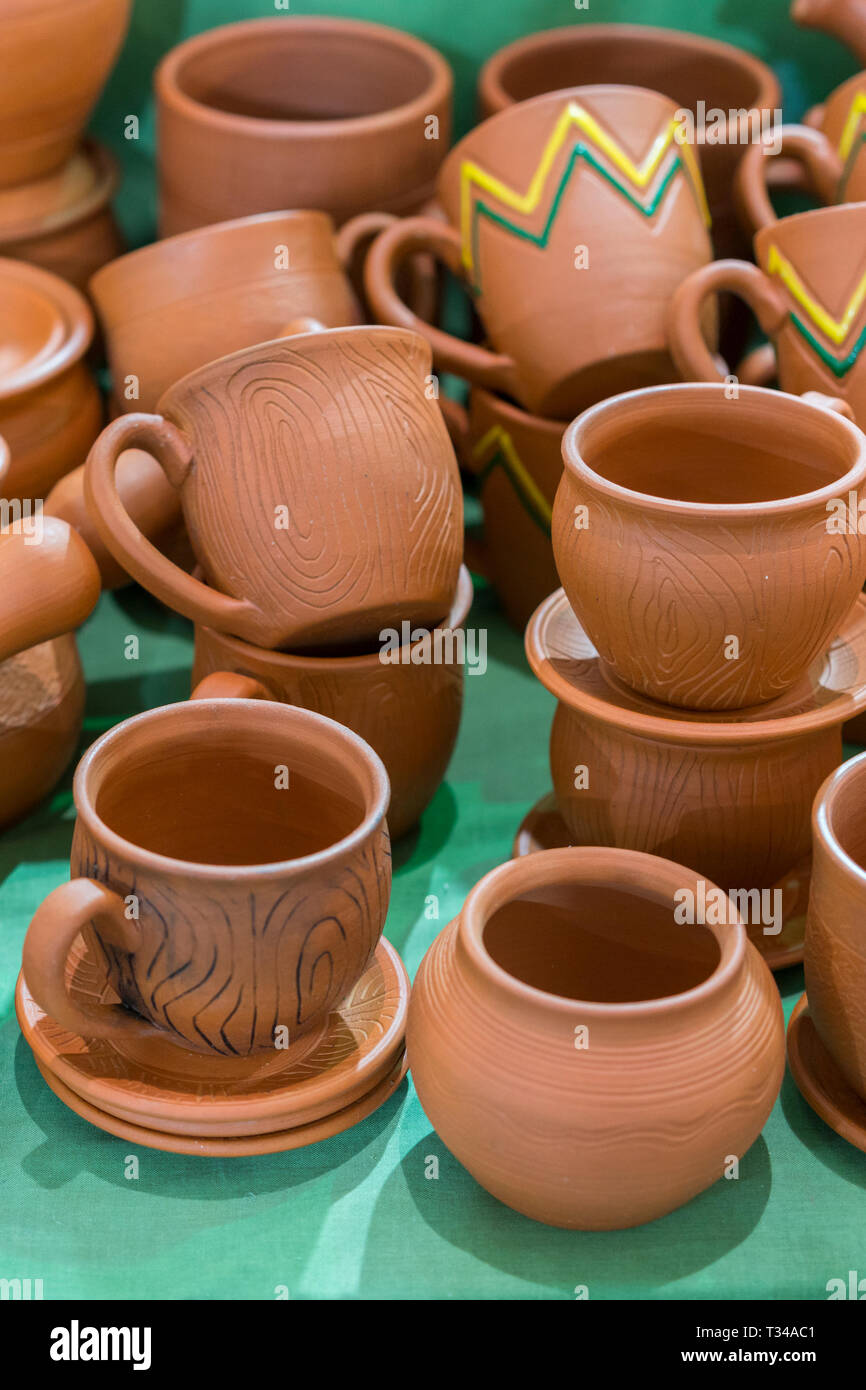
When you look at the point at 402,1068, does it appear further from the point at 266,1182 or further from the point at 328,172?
the point at 328,172

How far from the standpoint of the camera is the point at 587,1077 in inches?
36.1

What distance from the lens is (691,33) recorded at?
1.91 m

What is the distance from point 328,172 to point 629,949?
89cm

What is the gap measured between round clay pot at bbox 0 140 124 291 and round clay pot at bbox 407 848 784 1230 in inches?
39.4

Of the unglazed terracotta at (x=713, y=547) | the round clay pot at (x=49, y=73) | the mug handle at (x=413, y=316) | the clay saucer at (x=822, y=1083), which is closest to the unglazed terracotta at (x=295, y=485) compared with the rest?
the unglazed terracotta at (x=713, y=547)

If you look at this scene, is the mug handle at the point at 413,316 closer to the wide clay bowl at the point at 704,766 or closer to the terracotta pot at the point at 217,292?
the terracotta pot at the point at 217,292

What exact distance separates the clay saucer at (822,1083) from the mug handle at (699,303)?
0.57m

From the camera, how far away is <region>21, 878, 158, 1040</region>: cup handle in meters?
0.97

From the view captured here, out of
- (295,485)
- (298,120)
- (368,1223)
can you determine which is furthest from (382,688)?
(298,120)

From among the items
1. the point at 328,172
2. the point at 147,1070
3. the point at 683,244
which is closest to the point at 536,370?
the point at 683,244

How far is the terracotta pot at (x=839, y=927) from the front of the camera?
0.99 m

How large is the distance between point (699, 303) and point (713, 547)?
0.42 metres

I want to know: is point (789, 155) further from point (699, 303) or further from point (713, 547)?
point (713, 547)

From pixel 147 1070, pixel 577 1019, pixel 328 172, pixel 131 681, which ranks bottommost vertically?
pixel 131 681
